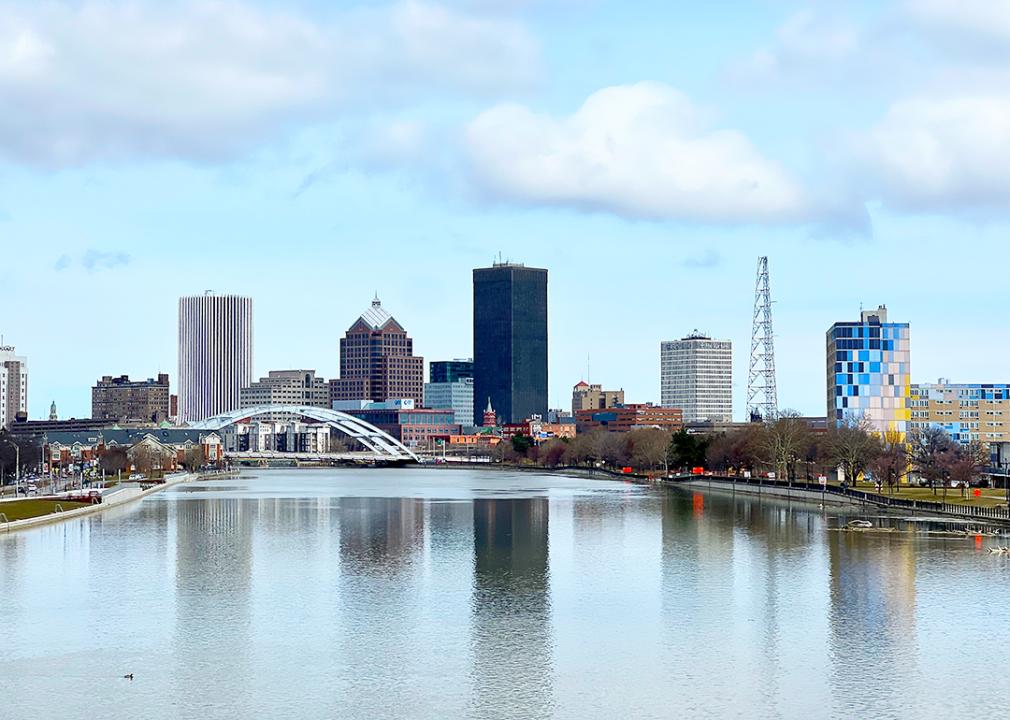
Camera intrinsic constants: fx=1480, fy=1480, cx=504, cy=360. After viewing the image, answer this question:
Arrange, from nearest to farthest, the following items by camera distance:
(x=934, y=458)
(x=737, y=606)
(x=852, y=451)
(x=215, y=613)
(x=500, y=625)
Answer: (x=500, y=625) < (x=215, y=613) < (x=737, y=606) < (x=934, y=458) < (x=852, y=451)

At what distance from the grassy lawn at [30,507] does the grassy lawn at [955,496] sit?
191ft

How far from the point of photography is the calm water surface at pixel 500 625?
120 feet

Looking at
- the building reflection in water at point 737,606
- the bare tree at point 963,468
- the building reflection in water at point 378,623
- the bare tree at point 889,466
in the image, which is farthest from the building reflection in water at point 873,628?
the bare tree at point 889,466

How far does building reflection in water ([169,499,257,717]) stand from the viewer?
126 feet

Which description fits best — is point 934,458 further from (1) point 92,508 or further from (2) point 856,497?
(1) point 92,508

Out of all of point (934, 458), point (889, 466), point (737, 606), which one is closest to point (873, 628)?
point (737, 606)

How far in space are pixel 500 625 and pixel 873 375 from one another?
151m

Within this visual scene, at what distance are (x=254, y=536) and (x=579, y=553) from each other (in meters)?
20.5

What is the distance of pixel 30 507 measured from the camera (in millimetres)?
97625

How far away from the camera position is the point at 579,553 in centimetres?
7200

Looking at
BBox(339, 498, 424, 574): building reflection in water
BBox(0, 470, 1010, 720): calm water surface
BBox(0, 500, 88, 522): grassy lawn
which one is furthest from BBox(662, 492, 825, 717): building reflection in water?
BBox(0, 500, 88, 522): grassy lawn

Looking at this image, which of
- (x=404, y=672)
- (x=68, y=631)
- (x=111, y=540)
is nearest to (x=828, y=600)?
(x=404, y=672)

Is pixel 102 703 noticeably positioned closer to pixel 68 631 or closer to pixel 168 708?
pixel 168 708

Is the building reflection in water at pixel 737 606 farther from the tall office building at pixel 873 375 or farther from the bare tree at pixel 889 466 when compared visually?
the tall office building at pixel 873 375
